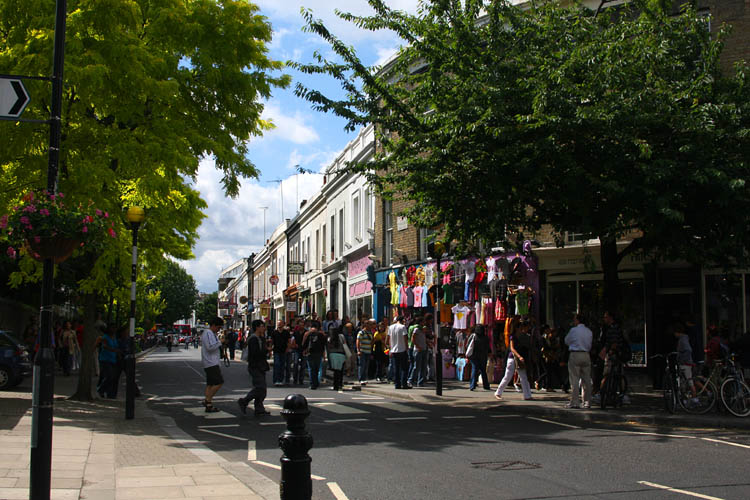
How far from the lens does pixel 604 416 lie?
13.7 m

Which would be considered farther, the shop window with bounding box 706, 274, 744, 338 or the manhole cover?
the shop window with bounding box 706, 274, 744, 338

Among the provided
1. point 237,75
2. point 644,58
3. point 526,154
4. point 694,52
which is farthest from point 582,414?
point 237,75

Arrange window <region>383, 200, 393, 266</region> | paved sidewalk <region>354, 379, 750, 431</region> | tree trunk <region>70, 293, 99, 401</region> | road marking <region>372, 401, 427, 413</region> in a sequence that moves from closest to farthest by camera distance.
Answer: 1. paved sidewalk <region>354, 379, 750, 431</region>
2. road marking <region>372, 401, 427, 413</region>
3. tree trunk <region>70, 293, 99, 401</region>
4. window <region>383, 200, 393, 266</region>

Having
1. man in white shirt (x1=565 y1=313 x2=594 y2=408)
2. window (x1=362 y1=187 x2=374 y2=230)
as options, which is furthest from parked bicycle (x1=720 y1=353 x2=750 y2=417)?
window (x1=362 y1=187 x2=374 y2=230)

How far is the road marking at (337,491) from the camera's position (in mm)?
7203

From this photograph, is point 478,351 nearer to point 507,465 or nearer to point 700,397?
point 700,397

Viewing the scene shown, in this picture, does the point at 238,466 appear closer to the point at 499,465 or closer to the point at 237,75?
the point at 499,465

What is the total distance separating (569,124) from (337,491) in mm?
8653

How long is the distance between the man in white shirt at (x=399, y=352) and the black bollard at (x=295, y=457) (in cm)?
1392

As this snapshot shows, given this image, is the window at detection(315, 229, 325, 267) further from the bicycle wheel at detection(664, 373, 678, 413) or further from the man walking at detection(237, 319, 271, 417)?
the bicycle wheel at detection(664, 373, 678, 413)

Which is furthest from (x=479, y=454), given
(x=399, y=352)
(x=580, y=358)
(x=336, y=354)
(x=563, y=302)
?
(x=563, y=302)

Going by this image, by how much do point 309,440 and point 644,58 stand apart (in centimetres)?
1144

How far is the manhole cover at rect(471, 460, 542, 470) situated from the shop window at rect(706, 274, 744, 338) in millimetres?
11248

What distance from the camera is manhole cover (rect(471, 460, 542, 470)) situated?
340 inches
